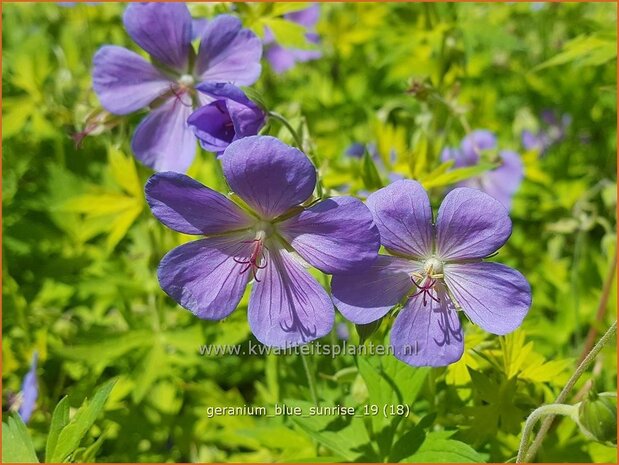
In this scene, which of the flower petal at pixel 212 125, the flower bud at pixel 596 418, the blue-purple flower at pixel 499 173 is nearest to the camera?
the flower bud at pixel 596 418

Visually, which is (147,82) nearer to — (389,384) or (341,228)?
(341,228)

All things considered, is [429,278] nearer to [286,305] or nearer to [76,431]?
[286,305]

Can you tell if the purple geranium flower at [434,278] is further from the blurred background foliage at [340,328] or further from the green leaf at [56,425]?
the green leaf at [56,425]

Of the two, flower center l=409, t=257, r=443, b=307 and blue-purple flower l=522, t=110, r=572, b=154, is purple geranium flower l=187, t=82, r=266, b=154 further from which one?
blue-purple flower l=522, t=110, r=572, b=154

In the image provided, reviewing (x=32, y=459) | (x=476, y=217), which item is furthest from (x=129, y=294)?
(x=476, y=217)

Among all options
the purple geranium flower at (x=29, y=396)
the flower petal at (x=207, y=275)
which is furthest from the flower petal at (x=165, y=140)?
the purple geranium flower at (x=29, y=396)

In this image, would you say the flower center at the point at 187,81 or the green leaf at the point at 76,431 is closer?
the green leaf at the point at 76,431
